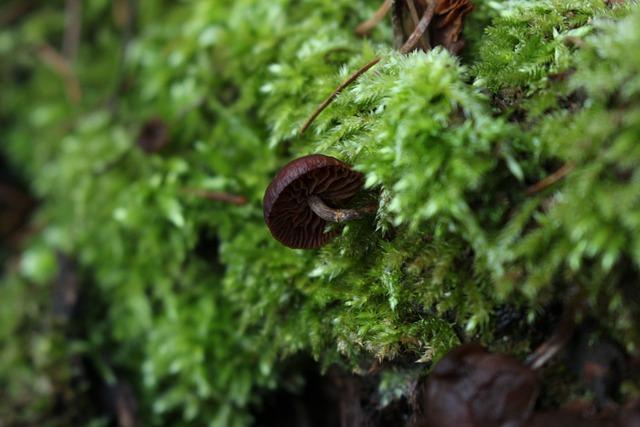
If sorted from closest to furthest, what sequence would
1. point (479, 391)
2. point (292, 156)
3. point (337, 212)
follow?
point (479, 391) < point (337, 212) < point (292, 156)

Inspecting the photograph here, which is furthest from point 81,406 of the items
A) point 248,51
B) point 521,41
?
point 521,41

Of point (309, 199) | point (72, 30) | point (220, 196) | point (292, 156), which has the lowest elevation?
point (220, 196)

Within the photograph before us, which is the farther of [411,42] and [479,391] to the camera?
[411,42]

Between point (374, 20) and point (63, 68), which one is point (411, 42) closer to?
point (374, 20)

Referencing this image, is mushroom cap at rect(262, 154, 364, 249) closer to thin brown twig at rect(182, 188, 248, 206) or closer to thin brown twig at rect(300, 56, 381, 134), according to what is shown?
thin brown twig at rect(300, 56, 381, 134)

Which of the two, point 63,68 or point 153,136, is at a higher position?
point 63,68

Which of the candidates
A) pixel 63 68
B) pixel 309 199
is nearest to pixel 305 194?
pixel 309 199

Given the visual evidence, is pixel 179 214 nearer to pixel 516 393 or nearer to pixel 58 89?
pixel 516 393
